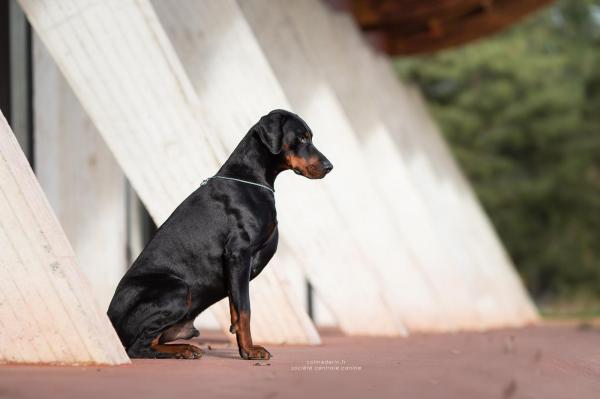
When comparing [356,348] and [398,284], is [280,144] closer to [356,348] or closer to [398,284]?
[356,348]

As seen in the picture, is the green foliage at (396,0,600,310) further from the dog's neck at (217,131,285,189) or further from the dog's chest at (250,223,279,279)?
the dog's chest at (250,223,279,279)

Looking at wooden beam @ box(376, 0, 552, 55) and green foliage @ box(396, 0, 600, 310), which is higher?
wooden beam @ box(376, 0, 552, 55)

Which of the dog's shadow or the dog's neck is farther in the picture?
the dog's shadow

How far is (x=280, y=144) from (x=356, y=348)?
79.9 inches

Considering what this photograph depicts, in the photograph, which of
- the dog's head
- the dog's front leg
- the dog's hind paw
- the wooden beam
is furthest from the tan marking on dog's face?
the wooden beam

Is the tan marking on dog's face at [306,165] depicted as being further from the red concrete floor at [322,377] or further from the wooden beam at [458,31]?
the wooden beam at [458,31]

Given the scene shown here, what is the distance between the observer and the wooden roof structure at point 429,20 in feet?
55.3

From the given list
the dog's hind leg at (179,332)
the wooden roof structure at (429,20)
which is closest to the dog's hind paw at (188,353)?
the dog's hind leg at (179,332)

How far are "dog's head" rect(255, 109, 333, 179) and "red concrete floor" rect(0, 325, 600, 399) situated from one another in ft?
3.56

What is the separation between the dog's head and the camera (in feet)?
20.7

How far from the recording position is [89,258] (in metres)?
11.0

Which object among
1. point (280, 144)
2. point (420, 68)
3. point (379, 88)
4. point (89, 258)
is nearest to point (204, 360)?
point (280, 144)

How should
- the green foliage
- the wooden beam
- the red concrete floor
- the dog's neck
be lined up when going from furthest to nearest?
1. the green foliage
2. the wooden beam
3. the dog's neck
4. the red concrete floor

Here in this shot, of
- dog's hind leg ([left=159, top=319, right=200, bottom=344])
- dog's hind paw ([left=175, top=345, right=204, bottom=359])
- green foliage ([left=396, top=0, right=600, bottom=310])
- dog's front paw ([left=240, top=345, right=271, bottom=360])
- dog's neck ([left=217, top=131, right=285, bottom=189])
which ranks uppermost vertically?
dog's neck ([left=217, top=131, right=285, bottom=189])
